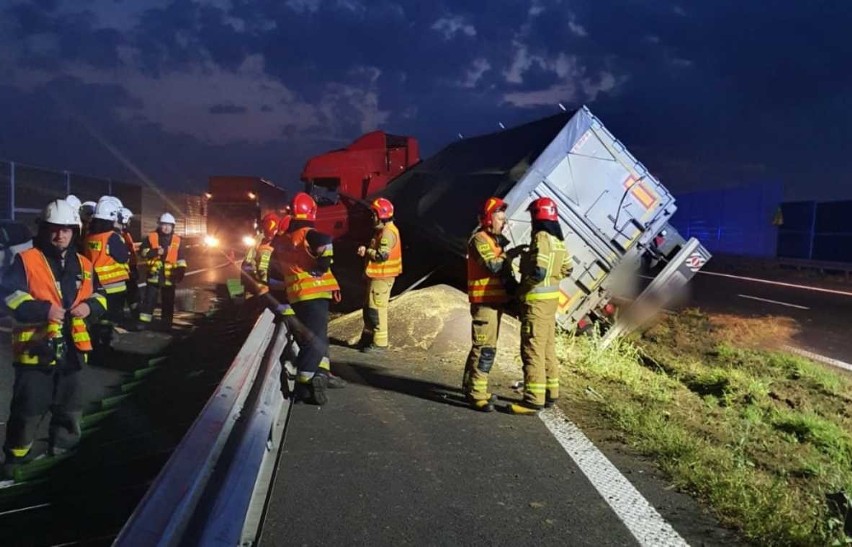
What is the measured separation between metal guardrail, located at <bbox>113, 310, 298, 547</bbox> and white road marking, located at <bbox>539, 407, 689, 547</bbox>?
1.87 m

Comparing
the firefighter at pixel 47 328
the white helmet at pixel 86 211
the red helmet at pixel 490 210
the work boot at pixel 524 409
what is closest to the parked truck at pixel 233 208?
the white helmet at pixel 86 211

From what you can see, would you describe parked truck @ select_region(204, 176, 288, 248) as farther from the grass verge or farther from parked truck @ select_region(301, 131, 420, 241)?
the grass verge

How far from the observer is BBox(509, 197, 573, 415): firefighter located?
17.8 ft

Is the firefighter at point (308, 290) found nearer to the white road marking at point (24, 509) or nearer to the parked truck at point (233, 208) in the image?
the white road marking at point (24, 509)

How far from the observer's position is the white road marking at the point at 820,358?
8.84 meters

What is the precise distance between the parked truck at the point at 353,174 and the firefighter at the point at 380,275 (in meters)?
4.80

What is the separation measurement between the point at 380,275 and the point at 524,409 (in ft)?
10.4

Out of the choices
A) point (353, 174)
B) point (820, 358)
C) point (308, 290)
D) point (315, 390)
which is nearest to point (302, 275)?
point (308, 290)

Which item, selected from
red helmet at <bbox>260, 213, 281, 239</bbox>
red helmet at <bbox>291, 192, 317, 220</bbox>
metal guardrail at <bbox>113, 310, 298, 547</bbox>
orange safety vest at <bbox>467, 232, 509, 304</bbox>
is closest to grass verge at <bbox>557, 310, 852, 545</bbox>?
orange safety vest at <bbox>467, 232, 509, 304</bbox>

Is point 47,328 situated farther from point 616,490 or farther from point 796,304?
point 796,304

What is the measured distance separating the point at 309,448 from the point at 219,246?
27065mm

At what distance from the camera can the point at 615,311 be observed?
892cm

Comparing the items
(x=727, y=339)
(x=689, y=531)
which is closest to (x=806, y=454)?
(x=689, y=531)

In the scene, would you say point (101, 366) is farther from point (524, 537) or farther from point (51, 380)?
point (524, 537)
